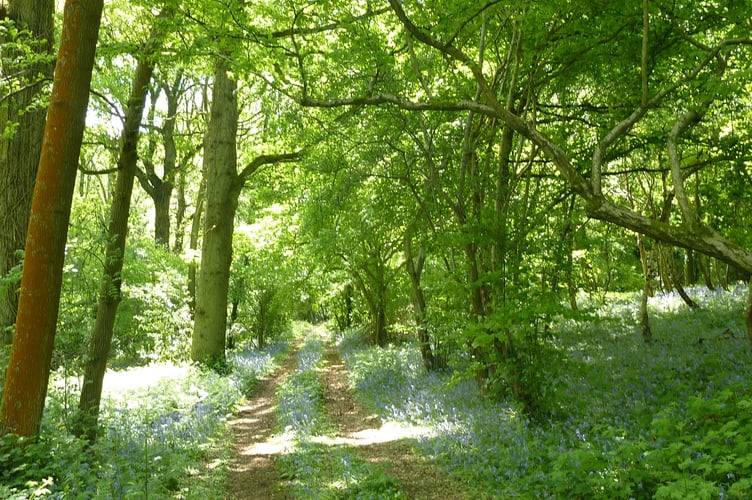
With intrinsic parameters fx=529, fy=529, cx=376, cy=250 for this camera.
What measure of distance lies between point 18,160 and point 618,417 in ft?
29.1

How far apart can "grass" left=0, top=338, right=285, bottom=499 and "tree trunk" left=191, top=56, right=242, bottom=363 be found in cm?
147

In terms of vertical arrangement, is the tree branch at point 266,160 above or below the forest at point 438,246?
above

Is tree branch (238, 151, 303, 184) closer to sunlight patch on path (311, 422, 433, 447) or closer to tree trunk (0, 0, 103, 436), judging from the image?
sunlight patch on path (311, 422, 433, 447)

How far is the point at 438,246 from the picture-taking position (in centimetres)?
978

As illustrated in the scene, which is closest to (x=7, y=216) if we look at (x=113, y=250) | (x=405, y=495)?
(x=113, y=250)

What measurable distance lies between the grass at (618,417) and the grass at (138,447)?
Result: 3244mm

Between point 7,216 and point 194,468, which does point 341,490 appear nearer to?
point 194,468

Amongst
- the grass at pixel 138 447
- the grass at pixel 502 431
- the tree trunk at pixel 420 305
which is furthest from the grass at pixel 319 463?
the tree trunk at pixel 420 305

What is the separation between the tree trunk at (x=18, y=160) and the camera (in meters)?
7.28

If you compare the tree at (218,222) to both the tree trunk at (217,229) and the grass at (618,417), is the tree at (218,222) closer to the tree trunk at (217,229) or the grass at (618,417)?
the tree trunk at (217,229)

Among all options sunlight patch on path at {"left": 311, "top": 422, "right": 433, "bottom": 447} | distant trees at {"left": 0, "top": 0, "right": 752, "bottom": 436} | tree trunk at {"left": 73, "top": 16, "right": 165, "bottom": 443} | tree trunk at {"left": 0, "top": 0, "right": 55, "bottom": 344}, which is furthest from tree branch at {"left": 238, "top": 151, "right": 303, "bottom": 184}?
sunlight patch on path at {"left": 311, "top": 422, "right": 433, "bottom": 447}

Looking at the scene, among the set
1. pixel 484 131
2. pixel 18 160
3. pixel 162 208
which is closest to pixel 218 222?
pixel 18 160

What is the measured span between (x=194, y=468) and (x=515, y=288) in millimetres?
5110

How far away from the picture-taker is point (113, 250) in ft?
23.3
